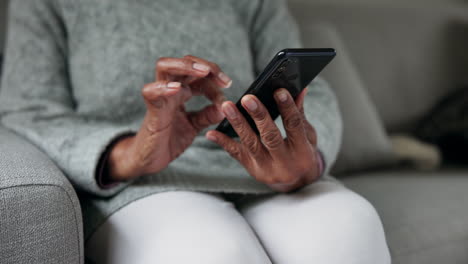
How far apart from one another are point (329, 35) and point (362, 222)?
0.69m

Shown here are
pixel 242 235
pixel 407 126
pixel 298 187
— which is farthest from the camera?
pixel 407 126

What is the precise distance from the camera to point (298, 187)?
64 cm

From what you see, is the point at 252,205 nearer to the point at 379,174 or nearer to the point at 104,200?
the point at 104,200

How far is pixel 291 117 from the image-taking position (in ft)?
1.77

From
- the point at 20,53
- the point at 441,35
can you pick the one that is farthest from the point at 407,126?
the point at 20,53

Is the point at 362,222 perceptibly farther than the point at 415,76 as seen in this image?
No

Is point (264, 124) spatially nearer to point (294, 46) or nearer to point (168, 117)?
point (168, 117)

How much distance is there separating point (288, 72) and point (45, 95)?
46cm

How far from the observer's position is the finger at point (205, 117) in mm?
619

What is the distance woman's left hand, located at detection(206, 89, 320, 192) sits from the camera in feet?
1.72

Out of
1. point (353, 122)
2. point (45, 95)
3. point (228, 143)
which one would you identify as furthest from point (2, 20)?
point (353, 122)

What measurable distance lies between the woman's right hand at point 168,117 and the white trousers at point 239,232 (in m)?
0.06

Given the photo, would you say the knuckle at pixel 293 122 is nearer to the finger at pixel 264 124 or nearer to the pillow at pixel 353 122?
the finger at pixel 264 124

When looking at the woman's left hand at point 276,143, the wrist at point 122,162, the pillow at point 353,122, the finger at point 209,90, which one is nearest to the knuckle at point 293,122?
the woman's left hand at point 276,143
